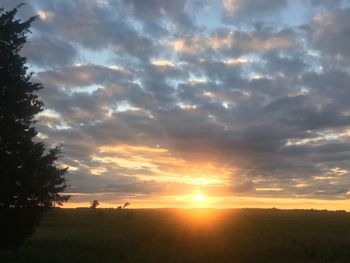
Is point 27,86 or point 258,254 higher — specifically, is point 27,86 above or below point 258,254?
above

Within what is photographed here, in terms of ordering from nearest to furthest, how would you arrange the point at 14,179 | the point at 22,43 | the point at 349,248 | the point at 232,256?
the point at 14,179 < the point at 22,43 < the point at 232,256 < the point at 349,248

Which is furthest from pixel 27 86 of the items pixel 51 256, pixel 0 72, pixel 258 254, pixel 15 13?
pixel 258 254

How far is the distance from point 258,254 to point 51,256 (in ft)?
42.2

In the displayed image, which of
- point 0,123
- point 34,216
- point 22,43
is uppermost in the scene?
point 22,43

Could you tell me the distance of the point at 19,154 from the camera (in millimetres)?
22828

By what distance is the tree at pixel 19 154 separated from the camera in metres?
22.4

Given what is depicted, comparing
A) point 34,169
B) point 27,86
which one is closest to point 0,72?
point 27,86

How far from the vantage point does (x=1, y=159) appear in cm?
2202

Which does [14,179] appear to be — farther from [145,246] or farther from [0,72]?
[145,246]

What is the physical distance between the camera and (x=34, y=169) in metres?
22.8

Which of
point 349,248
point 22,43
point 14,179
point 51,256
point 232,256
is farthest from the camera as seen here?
point 349,248

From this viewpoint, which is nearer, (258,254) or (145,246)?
(258,254)

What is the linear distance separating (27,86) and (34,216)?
6.05 metres

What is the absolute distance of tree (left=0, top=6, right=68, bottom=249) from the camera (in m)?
22.4
